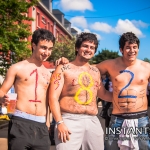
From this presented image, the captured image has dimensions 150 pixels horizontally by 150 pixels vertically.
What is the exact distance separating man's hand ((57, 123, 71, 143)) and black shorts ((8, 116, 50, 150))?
24cm

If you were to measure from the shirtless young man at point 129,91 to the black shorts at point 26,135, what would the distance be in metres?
0.97

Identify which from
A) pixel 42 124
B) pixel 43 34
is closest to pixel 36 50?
pixel 43 34

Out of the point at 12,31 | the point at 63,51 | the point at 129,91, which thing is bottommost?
the point at 129,91

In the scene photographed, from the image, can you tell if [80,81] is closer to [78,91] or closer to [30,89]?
[78,91]

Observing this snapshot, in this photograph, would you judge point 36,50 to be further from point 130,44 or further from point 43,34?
point 130,44

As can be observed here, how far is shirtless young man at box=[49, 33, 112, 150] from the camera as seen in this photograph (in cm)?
358

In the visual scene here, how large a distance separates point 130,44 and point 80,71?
0.74m

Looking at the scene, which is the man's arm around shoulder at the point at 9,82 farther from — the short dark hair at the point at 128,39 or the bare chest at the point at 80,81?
the short dark hair at the point at 128,39

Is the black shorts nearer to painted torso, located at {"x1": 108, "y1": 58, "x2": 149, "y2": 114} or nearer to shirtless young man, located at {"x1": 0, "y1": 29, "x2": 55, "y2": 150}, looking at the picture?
shirtless young man, located at {"x1": 0, "y1": 29, "x2": 55, "y2": 150}

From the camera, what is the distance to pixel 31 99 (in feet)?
11.8

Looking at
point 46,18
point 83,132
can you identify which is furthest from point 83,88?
point 46,18

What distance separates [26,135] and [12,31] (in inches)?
382

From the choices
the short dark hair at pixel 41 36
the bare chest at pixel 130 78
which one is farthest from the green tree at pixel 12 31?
the bare chest at pixel 130 78

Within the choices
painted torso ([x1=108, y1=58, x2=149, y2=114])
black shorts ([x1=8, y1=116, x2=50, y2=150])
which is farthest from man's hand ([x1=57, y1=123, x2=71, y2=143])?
painted torso ([x1=108, y1=58, x2=149, y2=114])
